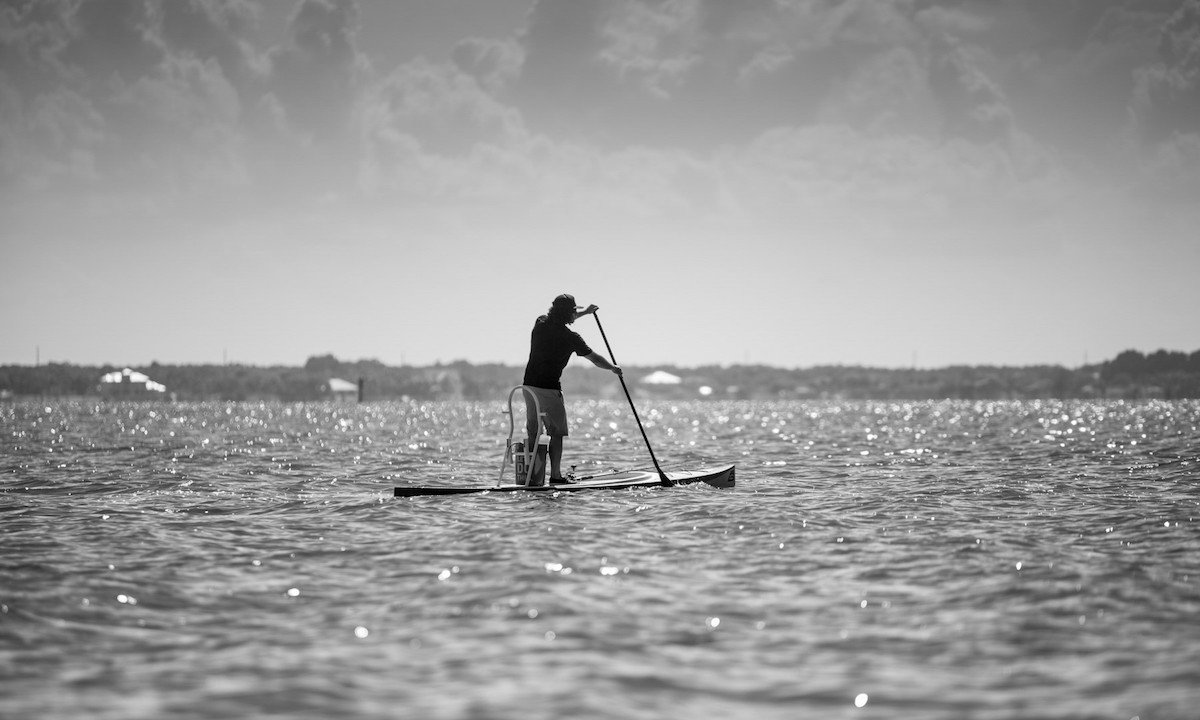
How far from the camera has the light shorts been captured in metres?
16.1

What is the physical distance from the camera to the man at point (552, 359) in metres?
16.2

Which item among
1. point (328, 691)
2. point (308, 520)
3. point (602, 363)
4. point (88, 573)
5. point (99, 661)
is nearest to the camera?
point (328, 691)

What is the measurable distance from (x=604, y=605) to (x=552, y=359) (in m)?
8.15

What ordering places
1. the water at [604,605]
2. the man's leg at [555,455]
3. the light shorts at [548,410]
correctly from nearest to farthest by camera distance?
the water at [604,605], the light shorts at [548,410], the man's leg at [555,455]

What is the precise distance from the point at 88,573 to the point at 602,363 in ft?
26.7

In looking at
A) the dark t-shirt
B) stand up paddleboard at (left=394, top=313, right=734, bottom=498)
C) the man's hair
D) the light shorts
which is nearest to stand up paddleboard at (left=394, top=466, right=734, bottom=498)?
stand up paddleboard at (left=394, top=313, right=734, bottom=498)

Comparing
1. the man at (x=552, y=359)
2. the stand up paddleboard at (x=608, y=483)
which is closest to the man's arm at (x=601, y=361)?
the man at (x=552, y=359)

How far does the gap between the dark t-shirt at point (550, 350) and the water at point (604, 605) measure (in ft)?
5.70

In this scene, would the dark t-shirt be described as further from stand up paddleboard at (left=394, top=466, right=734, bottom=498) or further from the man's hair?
stand up paddleboard at (left=394, top=466, right=734, bottom=498)

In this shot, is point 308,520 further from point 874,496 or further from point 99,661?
point 874,496

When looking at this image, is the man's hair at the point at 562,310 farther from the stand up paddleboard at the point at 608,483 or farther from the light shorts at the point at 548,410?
the stand up paddleboard at the point at 608,483

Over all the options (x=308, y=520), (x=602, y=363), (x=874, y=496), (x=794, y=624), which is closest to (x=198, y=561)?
(x=308, y=520)

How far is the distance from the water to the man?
1.11 meters

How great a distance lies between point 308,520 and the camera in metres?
14.1
